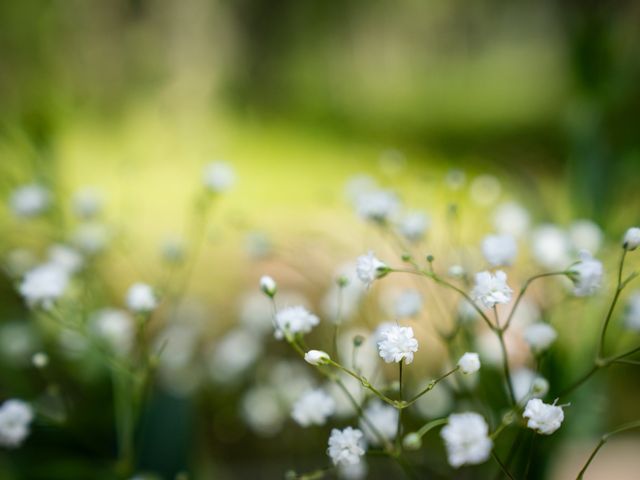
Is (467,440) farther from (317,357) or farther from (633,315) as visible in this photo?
(633,315)

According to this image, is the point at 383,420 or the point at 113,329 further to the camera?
the point at 113,329

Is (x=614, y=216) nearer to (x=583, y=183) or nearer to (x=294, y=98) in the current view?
(x=583, y=183)

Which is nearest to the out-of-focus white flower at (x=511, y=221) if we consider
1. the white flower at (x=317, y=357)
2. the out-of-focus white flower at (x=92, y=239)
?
the white flower at (x=317, y=357)

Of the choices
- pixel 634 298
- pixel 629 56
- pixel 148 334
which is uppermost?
pixel 629 56

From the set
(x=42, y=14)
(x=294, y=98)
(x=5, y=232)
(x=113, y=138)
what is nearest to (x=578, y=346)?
(x=5, y=232)

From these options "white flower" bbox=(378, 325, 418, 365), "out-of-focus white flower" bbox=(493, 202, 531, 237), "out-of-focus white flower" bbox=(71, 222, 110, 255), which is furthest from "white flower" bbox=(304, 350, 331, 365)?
"out-of-focus white flower" bbox=(71, 222, 110, 255)

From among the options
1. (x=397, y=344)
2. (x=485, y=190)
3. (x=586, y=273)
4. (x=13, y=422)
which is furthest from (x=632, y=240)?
(x=13, y=422)
